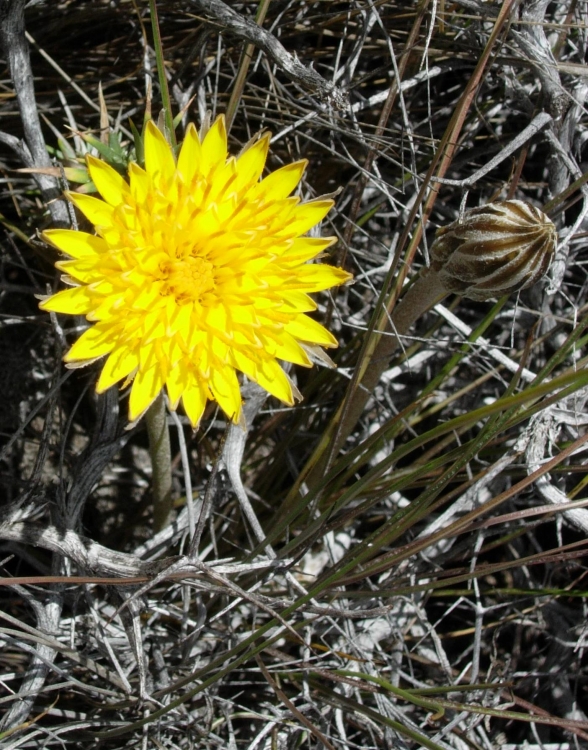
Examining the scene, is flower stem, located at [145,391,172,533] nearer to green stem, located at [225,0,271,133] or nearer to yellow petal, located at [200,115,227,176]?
yellow petal, located at [200,115,227,176]

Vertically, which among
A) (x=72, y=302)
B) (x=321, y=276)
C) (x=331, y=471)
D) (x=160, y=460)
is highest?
(x=321, y=276)

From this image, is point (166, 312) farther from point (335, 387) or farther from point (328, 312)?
point (335, 387)

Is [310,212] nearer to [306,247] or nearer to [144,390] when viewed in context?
[306,247]

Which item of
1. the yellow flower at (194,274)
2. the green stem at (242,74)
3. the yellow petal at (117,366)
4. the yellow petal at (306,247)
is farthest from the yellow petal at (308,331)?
the green stem at (242,74)

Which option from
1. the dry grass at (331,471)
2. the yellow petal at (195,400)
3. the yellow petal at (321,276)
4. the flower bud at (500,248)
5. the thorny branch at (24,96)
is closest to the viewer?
the flower bud at (500,248)

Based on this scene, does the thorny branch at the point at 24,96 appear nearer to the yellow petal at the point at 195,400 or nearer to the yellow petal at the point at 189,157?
the yellow petal at the point at 189,157

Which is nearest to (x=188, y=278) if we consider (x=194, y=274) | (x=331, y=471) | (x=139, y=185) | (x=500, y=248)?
(x=194, y=274)

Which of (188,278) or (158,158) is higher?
(158,158)

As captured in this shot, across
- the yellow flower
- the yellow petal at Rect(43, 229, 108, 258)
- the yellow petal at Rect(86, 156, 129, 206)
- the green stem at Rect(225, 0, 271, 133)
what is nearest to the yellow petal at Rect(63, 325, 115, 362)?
the yellow flower
